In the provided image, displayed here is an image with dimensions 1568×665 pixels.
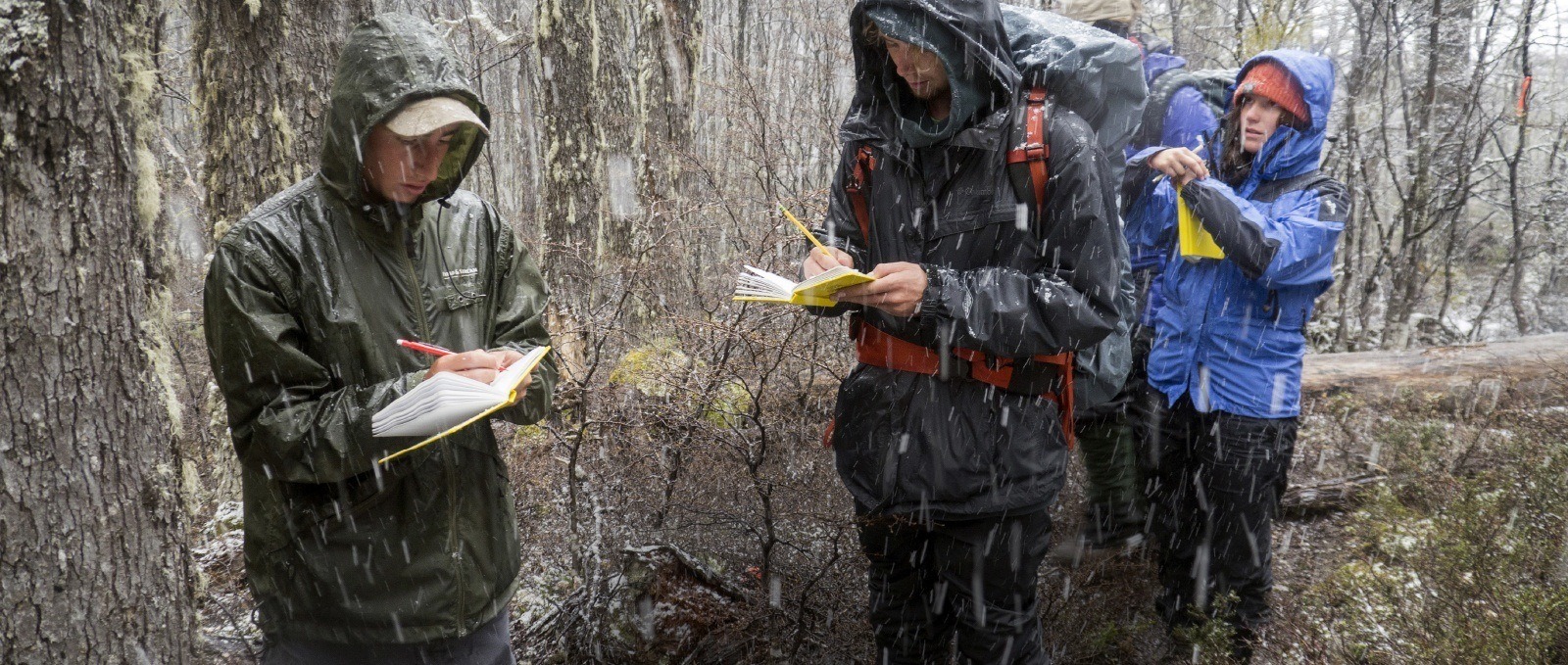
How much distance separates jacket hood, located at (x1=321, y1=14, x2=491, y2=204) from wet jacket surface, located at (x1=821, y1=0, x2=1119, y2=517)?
1.29 metres

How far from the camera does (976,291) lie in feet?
7.96

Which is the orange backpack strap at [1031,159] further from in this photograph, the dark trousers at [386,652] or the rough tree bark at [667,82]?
the rough tree bark at [667,82]

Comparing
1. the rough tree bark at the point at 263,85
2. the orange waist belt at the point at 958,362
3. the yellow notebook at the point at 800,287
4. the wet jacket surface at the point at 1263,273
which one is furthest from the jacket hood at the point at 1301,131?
the rough tree bark at the point at 263,85

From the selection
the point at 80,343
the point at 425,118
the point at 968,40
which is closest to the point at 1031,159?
the point at 968,40

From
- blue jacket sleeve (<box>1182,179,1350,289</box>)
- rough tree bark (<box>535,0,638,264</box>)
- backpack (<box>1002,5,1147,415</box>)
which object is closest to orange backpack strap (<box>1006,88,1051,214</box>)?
backpack (<box>1002,5,1147,415</box>)

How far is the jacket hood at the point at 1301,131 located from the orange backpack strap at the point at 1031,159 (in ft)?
5.17

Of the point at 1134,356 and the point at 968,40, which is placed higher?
the point at 968,40

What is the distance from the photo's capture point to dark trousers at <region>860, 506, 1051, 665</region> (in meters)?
2.61

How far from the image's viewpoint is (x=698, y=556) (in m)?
3.84

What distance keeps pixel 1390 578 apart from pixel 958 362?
9.35 feet

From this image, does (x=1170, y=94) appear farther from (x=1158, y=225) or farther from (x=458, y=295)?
(x=458, y=295)

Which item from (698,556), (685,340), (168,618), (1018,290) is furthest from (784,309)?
(168,618)

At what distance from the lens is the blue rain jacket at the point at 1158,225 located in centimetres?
406

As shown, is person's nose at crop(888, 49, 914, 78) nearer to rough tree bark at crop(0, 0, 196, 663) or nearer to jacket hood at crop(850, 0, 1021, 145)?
jacket hood at crop(850, 0, 1021, 145)
